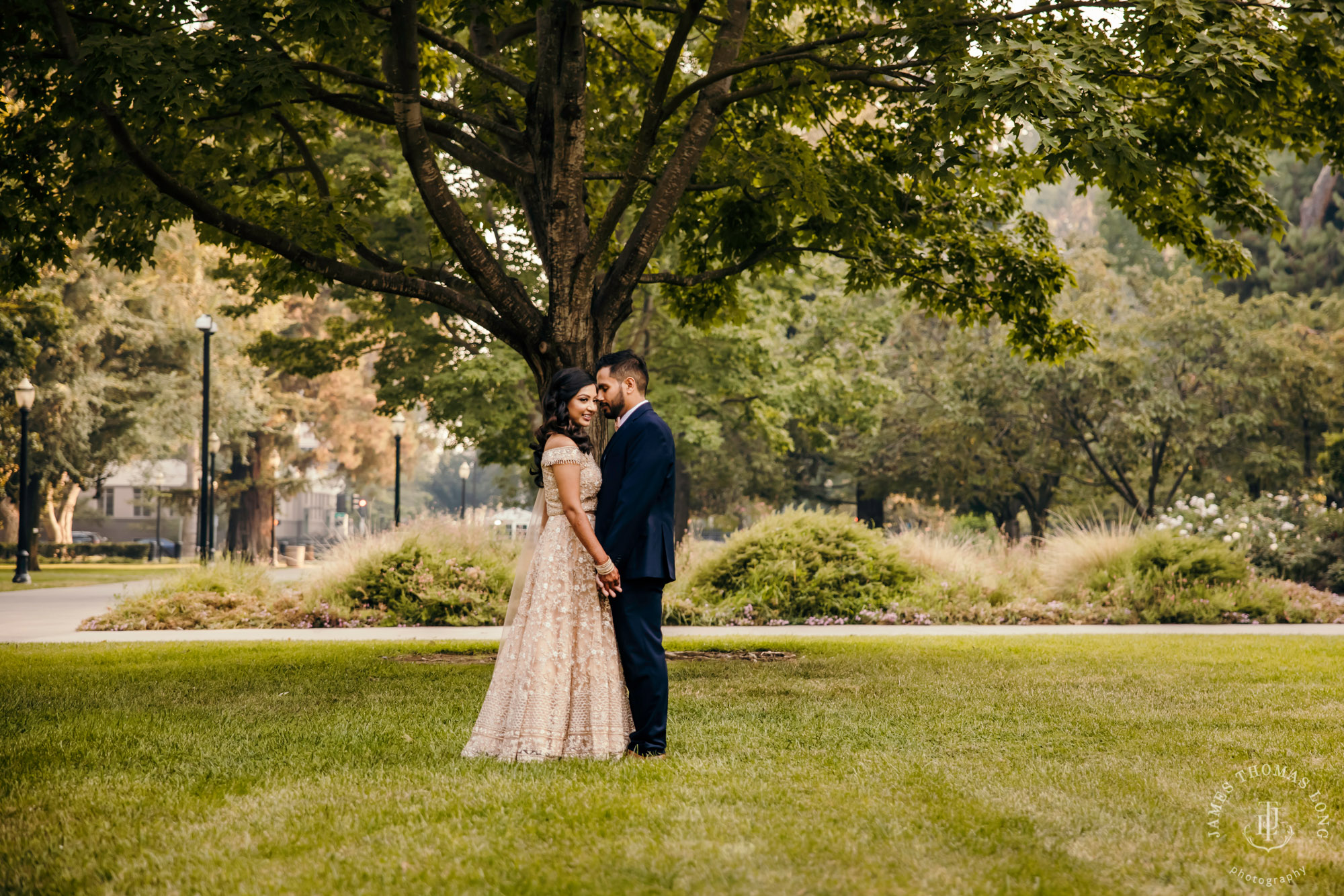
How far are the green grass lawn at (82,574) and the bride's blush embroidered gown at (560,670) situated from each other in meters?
16.4

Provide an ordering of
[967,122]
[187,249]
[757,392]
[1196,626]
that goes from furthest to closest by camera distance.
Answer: [187,249]
[757,392]
[1196,626]
[967,122]

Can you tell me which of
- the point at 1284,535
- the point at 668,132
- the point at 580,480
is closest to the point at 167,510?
the point at 1284,535

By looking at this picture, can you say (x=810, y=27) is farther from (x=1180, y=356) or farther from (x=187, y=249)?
(x=187, y=249)

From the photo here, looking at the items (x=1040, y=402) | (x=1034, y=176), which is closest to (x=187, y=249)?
(x=1040, y=402)

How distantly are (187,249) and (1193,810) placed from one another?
35408mm

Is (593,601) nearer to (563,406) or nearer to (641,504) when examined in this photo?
(641,504)

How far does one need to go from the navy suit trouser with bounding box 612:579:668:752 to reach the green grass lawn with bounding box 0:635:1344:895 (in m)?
0.22

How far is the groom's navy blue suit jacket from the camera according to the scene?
588 centimetres

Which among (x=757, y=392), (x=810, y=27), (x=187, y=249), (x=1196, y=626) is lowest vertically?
(x=1196, y=626)

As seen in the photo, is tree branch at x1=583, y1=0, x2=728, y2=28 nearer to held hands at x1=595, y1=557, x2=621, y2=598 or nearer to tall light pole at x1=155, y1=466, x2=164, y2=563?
held hands at x1=595, y1=557, x2=621, y2=598

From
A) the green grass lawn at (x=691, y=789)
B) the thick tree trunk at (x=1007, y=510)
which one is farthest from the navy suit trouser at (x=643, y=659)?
the thick tree trunk at (x=1007, y=510)

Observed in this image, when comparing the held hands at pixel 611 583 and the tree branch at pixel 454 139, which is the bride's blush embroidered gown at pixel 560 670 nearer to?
the held hands at pixel 611 583

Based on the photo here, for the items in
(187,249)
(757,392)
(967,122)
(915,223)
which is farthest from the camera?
(187,249)

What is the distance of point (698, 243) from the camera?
38.2ft
